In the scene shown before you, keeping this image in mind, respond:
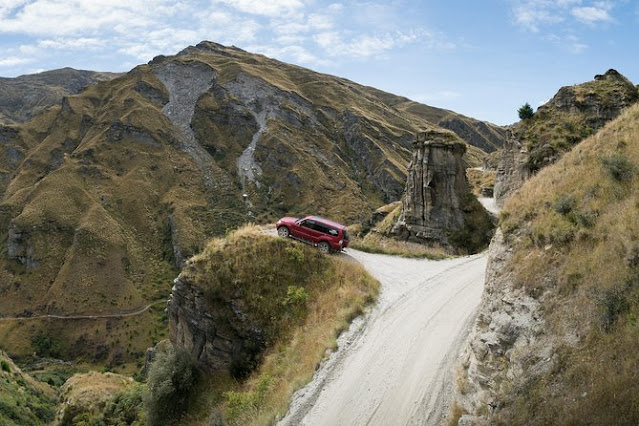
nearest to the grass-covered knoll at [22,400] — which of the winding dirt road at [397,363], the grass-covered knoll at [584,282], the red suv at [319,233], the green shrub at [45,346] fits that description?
the red suv at [319,233]

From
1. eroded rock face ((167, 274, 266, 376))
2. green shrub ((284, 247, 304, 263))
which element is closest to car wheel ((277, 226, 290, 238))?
green shrub ((284, 247, 304, 263))

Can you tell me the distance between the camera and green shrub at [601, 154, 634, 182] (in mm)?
11426

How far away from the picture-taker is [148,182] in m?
142

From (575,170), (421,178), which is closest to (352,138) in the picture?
(421,178)

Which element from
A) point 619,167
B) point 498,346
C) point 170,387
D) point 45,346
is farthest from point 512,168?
point 45,346

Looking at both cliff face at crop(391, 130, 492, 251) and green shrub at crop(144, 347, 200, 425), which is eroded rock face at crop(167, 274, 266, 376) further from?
cliff face at crop(391, 130, 492, 251)

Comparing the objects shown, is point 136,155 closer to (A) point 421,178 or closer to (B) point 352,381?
(A) point 421,178

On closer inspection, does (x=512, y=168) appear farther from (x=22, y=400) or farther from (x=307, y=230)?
(x=22, y=400)

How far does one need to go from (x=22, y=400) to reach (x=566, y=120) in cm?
5346

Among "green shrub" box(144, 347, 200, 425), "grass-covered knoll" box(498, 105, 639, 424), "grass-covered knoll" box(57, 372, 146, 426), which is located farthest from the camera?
"grass-covered knoll" box(57, 372, 146, 426)

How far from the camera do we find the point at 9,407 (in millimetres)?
34188

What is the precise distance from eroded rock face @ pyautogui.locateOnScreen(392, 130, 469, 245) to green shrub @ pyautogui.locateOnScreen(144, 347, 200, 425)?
83.7 feet

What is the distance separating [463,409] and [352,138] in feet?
597

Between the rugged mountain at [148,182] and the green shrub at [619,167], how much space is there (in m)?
97.5
